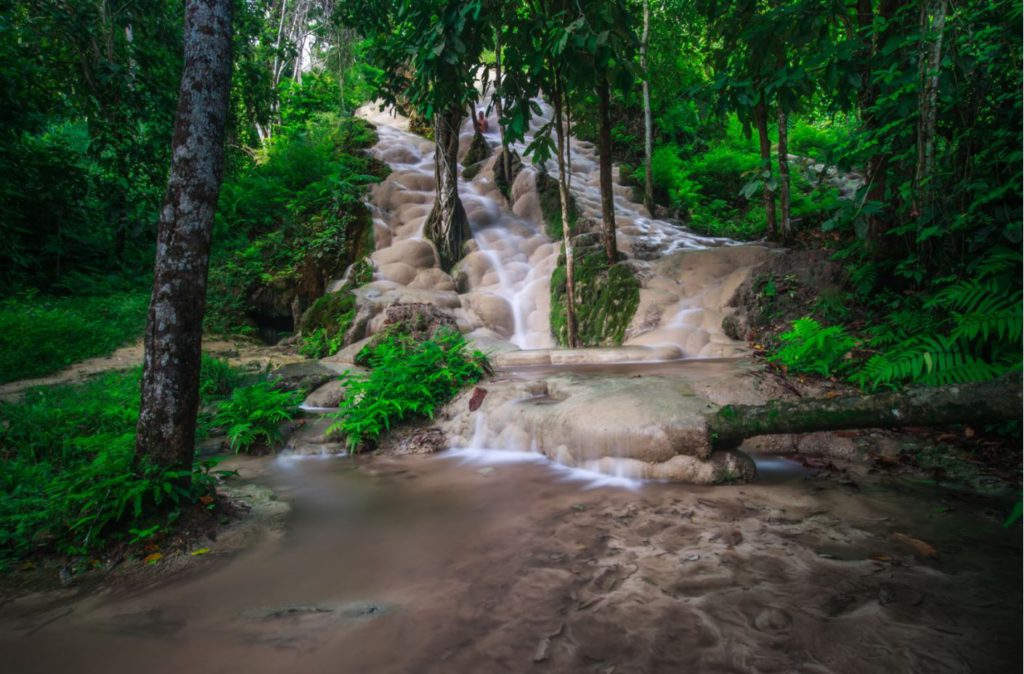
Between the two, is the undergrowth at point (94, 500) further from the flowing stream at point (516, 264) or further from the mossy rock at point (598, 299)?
the mossy rock at point (598, 299)

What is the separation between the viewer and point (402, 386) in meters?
5.90

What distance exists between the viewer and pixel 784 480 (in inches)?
146

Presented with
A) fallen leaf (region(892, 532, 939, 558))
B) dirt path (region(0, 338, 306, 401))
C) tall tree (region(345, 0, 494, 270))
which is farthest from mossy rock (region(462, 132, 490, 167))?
fallen leaf (region(892, 532, 939, 558))

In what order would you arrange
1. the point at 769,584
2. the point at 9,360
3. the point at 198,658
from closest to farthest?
the point at 198,658 < the point at 769,584 < the point at 9,360

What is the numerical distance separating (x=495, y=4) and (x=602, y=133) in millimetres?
6158

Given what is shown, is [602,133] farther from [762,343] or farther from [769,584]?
[769,584]

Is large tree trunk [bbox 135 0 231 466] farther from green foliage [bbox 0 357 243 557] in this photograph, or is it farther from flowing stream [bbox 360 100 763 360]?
flowing stream [bbox 360 100 763 360]

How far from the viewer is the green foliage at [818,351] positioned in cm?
505

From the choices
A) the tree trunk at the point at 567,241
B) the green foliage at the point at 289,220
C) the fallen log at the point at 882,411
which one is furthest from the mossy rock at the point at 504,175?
the fallen log at the point at 882,411

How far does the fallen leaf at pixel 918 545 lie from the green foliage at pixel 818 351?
263 cm

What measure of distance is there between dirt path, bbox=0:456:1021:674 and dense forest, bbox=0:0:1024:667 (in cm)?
83

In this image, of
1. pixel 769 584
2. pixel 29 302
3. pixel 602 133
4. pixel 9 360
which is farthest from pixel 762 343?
pixel 29 302

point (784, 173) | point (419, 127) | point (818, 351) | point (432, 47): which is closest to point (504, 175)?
point (419, 127)

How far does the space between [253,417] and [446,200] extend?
810 centimetres
